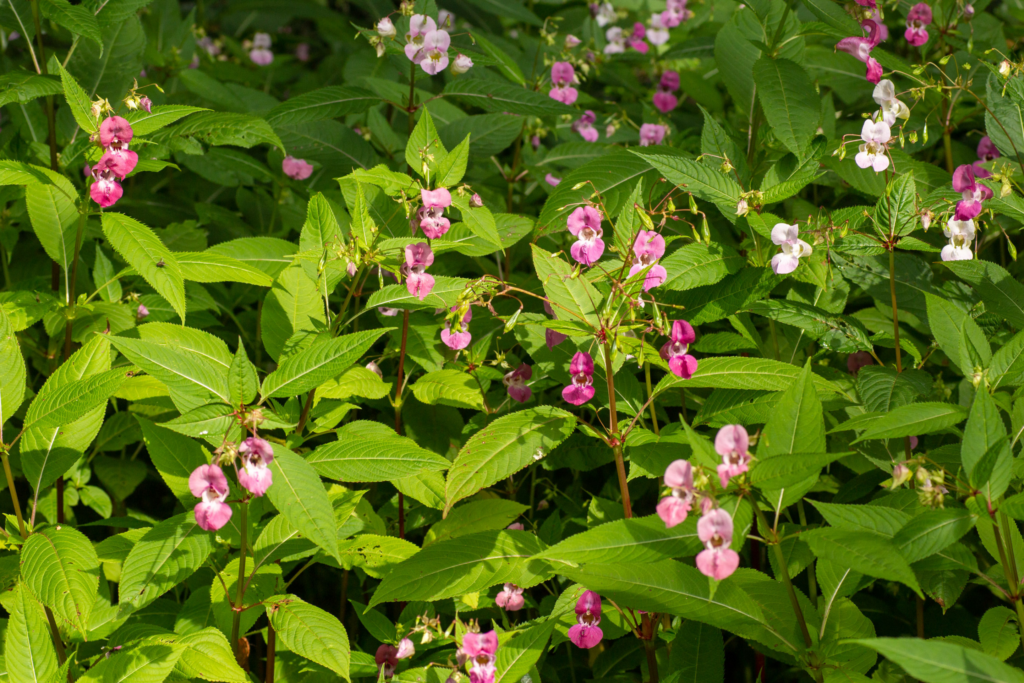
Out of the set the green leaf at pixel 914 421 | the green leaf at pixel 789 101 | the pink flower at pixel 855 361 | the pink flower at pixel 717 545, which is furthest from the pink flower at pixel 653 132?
the pink flower at pixel 717 545

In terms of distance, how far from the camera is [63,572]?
5.60 ft

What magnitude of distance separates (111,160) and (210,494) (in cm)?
103

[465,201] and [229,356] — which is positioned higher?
[465,201]

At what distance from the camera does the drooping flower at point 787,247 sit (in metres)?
2.02

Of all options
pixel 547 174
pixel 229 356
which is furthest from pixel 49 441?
pixel 547 174

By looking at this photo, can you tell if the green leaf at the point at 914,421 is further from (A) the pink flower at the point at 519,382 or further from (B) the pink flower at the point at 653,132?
(B) the pink flower at the point at 653,132

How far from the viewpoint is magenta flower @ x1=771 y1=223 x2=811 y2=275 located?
202cm

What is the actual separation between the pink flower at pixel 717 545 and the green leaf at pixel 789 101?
1.34 meters

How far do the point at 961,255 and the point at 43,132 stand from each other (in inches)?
117

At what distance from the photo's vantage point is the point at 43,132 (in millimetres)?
2807

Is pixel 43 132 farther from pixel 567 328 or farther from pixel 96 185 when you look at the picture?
pixel 567 328

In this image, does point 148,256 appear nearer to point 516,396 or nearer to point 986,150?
point 516,396

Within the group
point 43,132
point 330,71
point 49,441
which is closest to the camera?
point 49,441

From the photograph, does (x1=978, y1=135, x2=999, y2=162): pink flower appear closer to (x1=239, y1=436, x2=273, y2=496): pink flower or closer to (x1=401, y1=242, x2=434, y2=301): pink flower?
(x1=401, y1=242, x2=434, y2=301): pink flower
